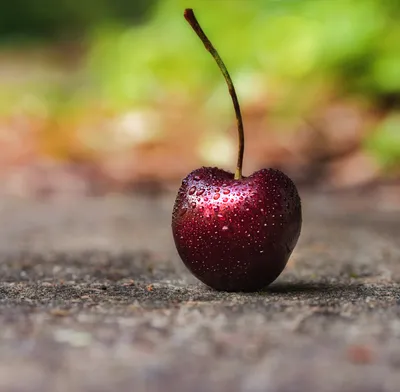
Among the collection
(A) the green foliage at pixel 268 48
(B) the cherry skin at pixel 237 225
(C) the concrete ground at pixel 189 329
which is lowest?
(C) the concrete ground at pixel 189 329

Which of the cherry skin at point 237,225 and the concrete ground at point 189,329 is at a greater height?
the cherry skin at point 237,225

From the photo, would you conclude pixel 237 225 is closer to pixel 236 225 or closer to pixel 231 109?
pixel 236 225

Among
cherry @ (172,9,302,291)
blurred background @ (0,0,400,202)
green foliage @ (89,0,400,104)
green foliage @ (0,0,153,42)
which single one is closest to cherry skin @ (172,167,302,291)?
cherry @ (172,9,302,291)

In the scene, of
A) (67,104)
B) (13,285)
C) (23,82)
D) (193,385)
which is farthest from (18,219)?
(23,82)

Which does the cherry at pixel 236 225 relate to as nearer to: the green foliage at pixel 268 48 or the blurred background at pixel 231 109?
the blurred background at pixel 231 109

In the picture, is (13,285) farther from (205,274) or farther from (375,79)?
(375,79)

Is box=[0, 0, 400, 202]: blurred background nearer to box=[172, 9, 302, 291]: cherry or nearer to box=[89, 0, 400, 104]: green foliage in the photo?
box=[89, 0, 400, 104]: green foliage

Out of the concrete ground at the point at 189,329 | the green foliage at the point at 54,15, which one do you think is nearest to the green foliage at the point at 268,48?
the concrete ground at the point at 189,329

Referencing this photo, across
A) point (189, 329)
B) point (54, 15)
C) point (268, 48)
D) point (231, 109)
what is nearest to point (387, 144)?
point (231, 109)
